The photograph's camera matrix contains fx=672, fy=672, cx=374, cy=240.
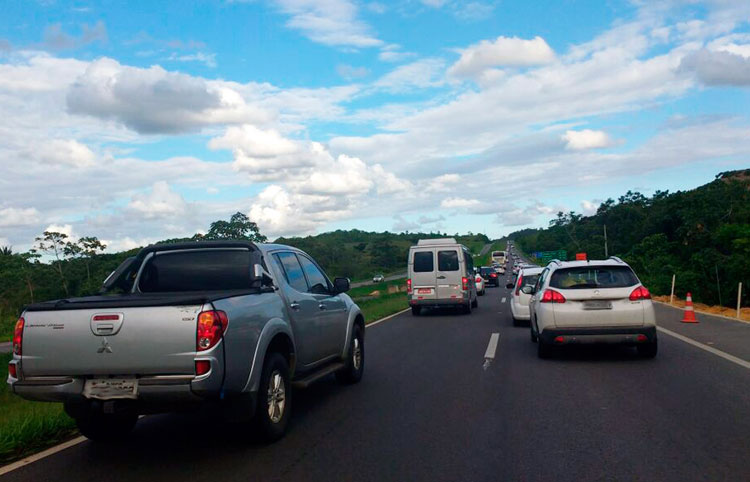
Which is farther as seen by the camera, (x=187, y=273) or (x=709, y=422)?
(x=187, y=273)

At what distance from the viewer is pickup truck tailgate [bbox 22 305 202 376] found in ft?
17.6

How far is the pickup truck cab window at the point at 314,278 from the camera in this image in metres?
8.35

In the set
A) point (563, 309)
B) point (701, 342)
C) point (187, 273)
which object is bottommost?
point (701, 342)

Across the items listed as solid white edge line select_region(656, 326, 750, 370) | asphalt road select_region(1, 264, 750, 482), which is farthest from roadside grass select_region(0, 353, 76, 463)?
solid white edge line select_region(656, 326, 750, 370)

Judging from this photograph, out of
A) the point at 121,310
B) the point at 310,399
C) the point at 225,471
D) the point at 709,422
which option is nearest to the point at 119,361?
the point at 121,310

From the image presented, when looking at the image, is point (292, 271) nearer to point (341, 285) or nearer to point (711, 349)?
point (341, 285)

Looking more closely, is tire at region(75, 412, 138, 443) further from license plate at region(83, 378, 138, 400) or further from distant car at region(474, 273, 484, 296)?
distant car at region(474, 273, 484, 296)

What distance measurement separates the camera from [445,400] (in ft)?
26.2

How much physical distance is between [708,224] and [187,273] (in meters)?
39.4

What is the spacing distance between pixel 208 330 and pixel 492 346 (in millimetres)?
8990

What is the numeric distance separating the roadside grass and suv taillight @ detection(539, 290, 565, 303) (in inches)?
284

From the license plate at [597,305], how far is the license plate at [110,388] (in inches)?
295

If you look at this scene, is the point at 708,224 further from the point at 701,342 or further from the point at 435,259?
the point at 701,342

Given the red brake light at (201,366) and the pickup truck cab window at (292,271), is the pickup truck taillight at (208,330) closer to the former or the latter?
the red brake light at (201,366)
